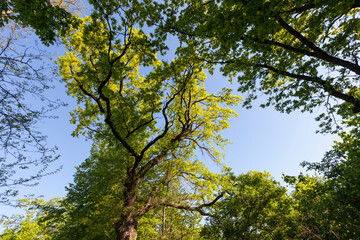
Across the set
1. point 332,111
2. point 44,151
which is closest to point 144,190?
point 44,151

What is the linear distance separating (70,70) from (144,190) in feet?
26.5

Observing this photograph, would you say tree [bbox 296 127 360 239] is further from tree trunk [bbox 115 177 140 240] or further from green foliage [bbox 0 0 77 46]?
green foliage [bbox 0 0 77 46]

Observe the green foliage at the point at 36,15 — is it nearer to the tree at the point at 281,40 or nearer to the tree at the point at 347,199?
the tree at the point at 281,40

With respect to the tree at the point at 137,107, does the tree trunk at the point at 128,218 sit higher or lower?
lower

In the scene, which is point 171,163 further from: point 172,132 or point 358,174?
point 358,174

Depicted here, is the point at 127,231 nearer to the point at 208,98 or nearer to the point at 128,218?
the point at 128,218

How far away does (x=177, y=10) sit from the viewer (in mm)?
6336

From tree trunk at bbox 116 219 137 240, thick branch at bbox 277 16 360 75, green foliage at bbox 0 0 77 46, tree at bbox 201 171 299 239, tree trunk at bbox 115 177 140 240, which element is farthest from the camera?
tree trunk at bbox 115 177 140 240

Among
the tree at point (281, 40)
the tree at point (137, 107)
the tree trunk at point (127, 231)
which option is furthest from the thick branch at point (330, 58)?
the tree trunk at point (127, 231)

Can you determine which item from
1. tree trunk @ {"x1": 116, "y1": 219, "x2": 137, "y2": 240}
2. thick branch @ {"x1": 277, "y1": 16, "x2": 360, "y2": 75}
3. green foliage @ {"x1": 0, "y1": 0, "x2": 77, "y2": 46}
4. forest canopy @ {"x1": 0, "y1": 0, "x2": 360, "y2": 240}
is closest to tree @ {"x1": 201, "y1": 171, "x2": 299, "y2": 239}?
forest canopy @ {"x1": 0, "y1": 0, "x2": 360, "y2": 240}

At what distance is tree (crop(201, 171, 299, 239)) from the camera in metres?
6.71

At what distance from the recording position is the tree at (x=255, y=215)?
6714mm

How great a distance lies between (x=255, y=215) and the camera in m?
7.00

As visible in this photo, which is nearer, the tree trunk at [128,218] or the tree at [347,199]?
the tree at [347,199]
